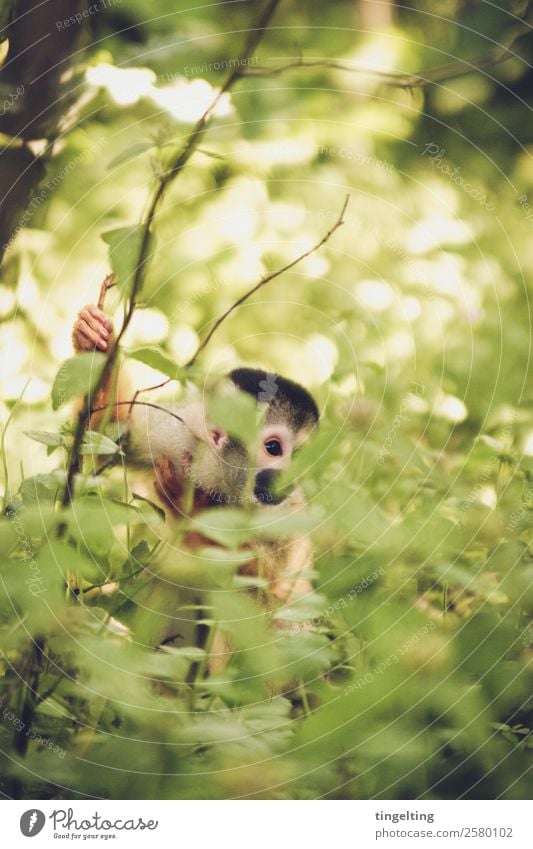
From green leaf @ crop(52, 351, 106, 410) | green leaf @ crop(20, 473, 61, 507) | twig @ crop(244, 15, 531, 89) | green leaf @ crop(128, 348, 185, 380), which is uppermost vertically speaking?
twig @ crop(244, 15, 531, 89)

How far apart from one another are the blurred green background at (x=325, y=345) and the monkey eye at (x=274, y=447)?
155 mm

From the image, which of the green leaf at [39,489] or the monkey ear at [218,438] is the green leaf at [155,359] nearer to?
the green leaf at [39,489]

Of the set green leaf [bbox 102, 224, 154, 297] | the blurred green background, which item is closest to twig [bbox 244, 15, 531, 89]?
the blurred green background

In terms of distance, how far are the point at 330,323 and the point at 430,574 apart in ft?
1.80

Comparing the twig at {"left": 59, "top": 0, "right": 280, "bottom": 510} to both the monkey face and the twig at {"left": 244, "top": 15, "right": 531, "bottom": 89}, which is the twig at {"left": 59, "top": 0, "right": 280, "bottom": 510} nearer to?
the twig at {"left": 244, "top": 15, "right": 531, "bottom": 89}

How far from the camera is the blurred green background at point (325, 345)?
976 mm

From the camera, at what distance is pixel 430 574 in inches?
47.1

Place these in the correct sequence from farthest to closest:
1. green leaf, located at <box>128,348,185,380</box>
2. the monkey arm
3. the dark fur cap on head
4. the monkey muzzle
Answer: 1. the dark fur cap on head
2. the monkey muzzle
3. the monkey arm
4. green leaf, located at <box>128,348,185,380</box>

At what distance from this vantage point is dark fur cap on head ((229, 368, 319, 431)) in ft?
5.68

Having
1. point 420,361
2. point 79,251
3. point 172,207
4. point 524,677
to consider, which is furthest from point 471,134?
point 524,677

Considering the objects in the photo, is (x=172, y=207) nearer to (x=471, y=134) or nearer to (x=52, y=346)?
(x=52, y=346)

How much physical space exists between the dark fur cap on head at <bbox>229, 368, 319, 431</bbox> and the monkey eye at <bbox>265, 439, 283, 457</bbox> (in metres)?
0.06

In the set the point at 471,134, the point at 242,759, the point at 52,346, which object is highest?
the point at 471,134

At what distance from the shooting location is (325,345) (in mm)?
1544
